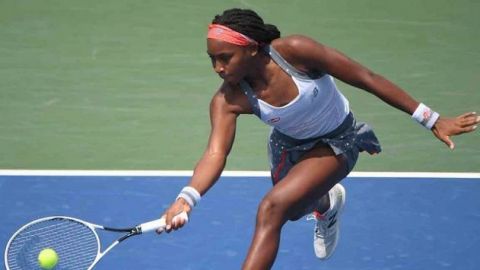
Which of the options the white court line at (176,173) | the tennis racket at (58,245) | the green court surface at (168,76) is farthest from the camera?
the green court surface at (168,76)

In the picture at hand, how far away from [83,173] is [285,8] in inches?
160

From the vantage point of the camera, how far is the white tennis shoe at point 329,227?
730 centimetres

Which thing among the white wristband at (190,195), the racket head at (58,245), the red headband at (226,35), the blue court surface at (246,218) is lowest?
the blue court surface at (246,218)

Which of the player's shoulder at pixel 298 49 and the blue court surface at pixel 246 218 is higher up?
the player's shoulder at pixel 298 49

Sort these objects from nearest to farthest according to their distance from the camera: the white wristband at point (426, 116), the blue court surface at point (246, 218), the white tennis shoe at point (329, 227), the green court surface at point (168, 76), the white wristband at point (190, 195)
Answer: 1. the white wristband at point (190, 195)
2. the white wristband at point (426, 116)
3. the white tennis shoe at point (329, 227)
4. the blue court surface at point (246, 218)
5. the green court surface at point (168, 76)

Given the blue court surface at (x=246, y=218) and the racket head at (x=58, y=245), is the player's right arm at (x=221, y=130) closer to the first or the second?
the racket head at (x=58, y=245)

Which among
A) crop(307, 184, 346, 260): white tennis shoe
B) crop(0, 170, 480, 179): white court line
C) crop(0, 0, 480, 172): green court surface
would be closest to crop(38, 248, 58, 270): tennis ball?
crop(307, 184, 346, 260): white tennis shoe

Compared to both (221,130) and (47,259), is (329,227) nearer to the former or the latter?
(221,130)

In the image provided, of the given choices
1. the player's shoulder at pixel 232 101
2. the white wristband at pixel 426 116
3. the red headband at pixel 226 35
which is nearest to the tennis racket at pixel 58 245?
the player's shoulder at pixel 232 101

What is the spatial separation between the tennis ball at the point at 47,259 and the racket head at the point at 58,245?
0.05 m

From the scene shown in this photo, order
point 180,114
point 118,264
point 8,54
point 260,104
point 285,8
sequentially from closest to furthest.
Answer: point 260,104 < point 118,264 < point 180,114 < point 8,54 < point 285,8

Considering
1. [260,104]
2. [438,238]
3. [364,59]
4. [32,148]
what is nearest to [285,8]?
[364,59]

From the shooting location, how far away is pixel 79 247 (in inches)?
252

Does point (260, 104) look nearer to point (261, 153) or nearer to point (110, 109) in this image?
point (261, 153)
